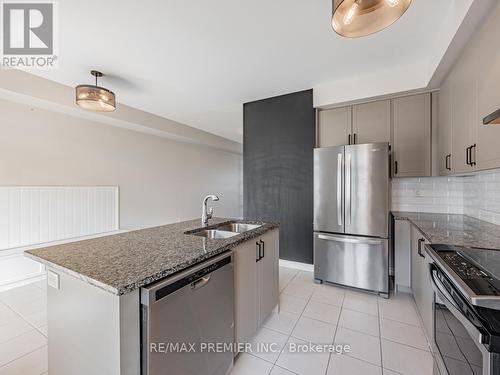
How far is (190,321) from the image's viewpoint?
1165 mm

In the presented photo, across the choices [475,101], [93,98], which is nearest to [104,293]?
[93,98]

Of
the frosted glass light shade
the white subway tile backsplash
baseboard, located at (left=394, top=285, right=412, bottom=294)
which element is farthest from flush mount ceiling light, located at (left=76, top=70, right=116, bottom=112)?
baseboard, located at (left=394, top=285, right=412, bottom=294)

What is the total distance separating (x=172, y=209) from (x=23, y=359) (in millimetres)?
3731

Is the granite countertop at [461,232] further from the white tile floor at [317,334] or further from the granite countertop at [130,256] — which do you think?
the granite countertop at [130,256]

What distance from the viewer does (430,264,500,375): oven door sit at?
79 cm

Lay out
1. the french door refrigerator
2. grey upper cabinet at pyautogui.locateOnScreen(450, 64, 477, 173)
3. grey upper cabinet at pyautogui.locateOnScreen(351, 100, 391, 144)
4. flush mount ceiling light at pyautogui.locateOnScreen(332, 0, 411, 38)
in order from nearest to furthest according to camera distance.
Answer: flush mount ceiling light at pyautogui.locateOnScreen(332, 0, 411, 38), grey upper cabinet at pyautogui.locateOnScreen(450, 64, 477, 173), the french door refrigerator, grey upper cabinet at pyautogui.locateOnScreen(351, 100, 391, 144)

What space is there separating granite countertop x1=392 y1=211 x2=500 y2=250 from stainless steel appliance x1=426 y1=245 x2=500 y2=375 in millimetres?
166

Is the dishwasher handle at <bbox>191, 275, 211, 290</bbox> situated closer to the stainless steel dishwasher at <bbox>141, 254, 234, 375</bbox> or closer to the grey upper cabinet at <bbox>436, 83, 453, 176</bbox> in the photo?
the stainless steel dishwasher at <bbox>141, 254, 234, 375</bbox>

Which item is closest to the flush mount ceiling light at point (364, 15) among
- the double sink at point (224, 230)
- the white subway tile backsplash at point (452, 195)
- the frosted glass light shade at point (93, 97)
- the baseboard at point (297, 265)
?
the double sink at point (224, 230)

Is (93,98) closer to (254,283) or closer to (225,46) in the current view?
(225,46)

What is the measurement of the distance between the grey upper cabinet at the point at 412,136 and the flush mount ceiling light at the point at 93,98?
11.3 ft

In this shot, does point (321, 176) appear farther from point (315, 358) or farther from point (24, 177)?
point (24, 177)

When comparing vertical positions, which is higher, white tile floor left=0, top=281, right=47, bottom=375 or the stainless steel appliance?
the stainless steel appliance

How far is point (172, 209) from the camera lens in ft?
17.5
